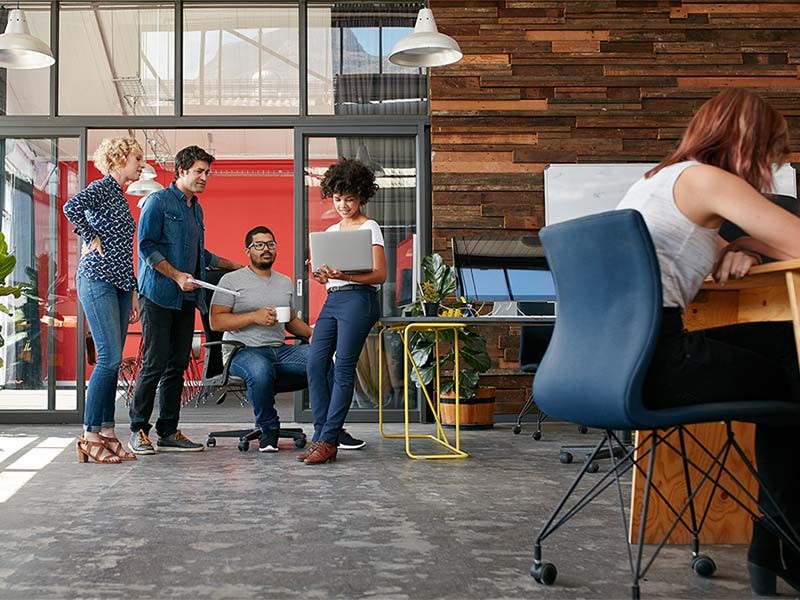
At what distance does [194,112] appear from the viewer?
20.5 feet

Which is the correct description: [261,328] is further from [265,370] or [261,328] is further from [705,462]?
[705,462]

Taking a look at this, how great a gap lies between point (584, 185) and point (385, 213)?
53.4 inches

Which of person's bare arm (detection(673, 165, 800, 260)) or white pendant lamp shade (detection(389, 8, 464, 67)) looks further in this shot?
white pendant lamp shade (detection(389, 8, 464, 67))

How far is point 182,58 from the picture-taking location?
6.32m

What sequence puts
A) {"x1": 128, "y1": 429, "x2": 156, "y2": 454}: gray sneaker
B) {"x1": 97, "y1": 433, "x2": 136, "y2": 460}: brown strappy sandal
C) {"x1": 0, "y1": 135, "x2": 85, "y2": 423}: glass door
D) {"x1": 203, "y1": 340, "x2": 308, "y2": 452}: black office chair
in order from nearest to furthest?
1. {"x1": 97, "y1": 433, "x2": 136, "y2": 460}: brown strappy sandal
2. {"x1": 128, "y1": 429, "x2": 156, "y2": 454}: gray sneaker
3. {"x1": 203, "y1": 340, "x2": 308, "y2": 452}: black office chair
4. {"x1": 0, "y1": 135, "x2": 85, "y2": 423}: glass door

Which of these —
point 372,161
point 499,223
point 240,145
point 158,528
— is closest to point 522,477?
point 158,528

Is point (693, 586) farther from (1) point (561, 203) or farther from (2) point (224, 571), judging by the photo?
(1) point (561, 203)

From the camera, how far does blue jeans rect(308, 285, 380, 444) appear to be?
165 inches

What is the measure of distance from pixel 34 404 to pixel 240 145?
540 centimetres

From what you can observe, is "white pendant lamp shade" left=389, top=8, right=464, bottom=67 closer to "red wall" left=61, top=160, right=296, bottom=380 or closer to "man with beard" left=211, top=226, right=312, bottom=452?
"man with beard" left=211, top=226, right=312, bottom=452

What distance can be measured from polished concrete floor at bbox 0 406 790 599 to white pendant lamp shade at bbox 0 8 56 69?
7.48 feet

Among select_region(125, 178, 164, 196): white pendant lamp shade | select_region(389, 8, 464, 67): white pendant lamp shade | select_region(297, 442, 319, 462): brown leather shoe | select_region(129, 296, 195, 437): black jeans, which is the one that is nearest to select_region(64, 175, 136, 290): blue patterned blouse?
select_region(129, 296, 195, 437): black jeans

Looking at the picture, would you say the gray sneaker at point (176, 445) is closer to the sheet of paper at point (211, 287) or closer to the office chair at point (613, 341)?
the sheet of paper at point (211, 287)

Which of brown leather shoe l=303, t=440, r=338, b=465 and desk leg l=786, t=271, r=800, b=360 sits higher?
desk leg l=786, t=271, r=800, b=360
